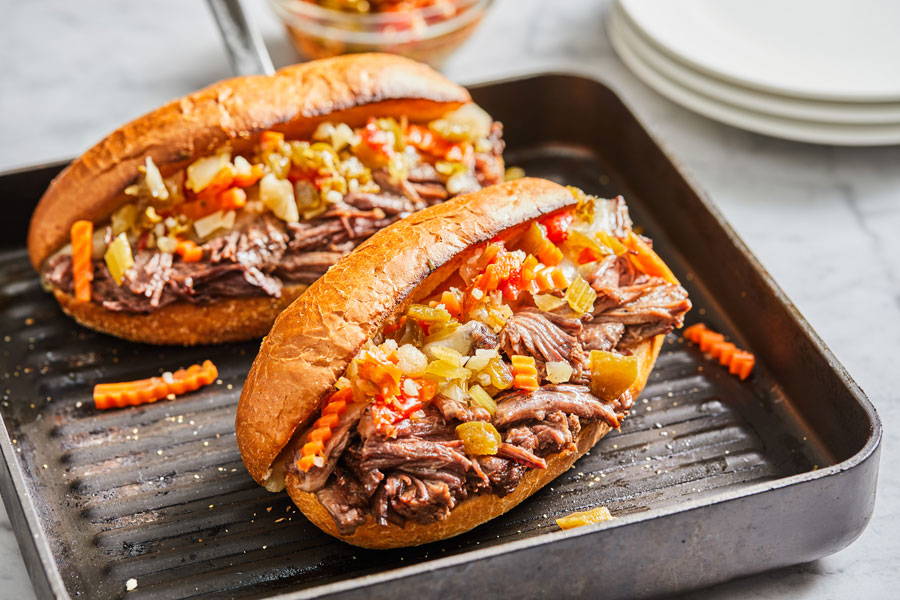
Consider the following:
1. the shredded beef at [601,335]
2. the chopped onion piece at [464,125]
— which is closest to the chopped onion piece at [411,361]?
the shredded beef at [601,335]

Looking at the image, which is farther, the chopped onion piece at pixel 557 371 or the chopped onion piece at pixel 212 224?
the chopped onion piece at pixel 212 224

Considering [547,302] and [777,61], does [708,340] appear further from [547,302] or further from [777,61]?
[777,61]

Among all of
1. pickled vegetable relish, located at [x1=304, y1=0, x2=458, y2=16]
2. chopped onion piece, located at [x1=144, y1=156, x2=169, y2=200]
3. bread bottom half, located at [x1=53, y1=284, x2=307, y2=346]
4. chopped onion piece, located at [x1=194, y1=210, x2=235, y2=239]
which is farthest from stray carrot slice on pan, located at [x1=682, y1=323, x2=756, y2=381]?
pickled vegetable relish, located at [x1=304, y1=0, x2=458, y2=16]

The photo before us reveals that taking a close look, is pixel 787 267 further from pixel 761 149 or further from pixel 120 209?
pixel 120 209

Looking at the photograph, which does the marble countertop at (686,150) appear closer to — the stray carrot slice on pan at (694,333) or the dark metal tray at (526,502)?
the dark metal tray at (526,502)

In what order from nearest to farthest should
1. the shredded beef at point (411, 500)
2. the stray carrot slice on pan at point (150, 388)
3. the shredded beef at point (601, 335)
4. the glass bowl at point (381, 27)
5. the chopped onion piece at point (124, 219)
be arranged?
the shredded beef at point (411, 500) < the shredded beef at point (601, 335) < the stray carrot slice on pan at point (150, 388) < the chopped onion piece at point (124, 219) < the glass bowl at point (381, 27)

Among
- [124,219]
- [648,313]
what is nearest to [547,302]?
[648,313]

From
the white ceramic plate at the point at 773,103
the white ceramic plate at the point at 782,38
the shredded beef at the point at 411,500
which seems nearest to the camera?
the shredded beef at the point at 411,500

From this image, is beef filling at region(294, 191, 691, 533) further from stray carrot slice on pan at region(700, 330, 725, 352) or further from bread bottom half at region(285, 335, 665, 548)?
stray carrot slice on pan at region(700, 330, 725, 352)
